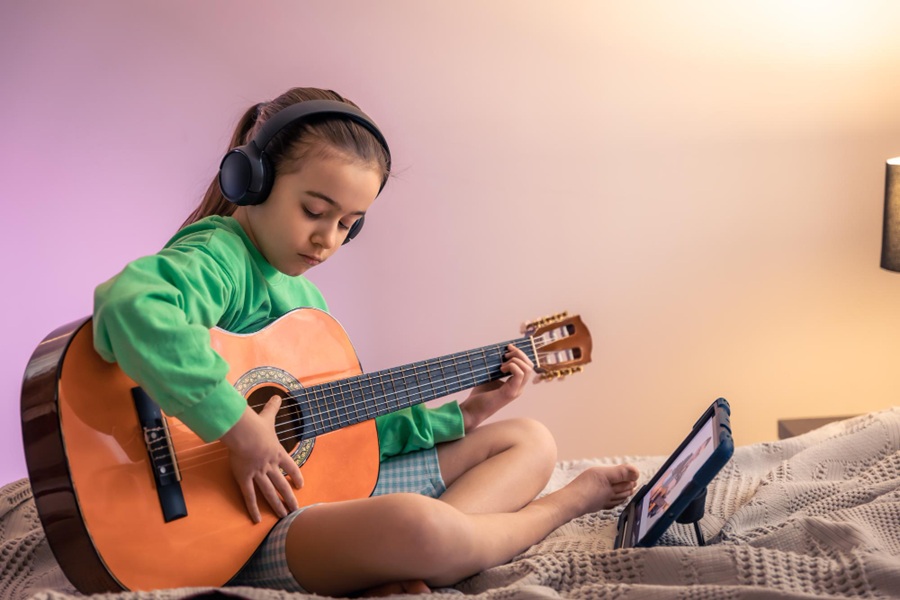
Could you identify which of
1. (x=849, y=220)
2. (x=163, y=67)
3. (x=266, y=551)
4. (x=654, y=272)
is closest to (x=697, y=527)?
(x=266, y=551)

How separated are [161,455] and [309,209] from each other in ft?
1.32

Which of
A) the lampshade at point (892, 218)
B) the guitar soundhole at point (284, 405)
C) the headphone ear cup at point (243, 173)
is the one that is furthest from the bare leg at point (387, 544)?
the lampshade at point (892, 218)

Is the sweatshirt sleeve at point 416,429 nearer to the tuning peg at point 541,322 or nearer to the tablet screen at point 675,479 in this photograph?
the tuning peg at point 541,322

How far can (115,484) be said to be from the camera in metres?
1.04

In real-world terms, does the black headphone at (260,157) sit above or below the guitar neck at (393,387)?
above

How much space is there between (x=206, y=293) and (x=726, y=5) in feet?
5.46

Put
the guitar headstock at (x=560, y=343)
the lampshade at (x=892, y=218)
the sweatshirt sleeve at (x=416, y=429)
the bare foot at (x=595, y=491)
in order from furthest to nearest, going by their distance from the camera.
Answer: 1. the lampshade at (x=892, y=218)
2. the guitar headstock at (x=560, y=343)
3. the sweatshirt sleeve at (x=416, y=429)
4. the bare foot at (x=595, y=491)

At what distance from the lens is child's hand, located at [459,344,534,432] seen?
151 centimetres

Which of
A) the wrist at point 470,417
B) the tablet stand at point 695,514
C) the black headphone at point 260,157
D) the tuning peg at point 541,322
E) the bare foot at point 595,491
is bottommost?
the bare foot at point 595,491

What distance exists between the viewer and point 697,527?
1.18 m

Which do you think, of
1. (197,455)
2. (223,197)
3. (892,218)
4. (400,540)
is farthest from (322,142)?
(892,218)

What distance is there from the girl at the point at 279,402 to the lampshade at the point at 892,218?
944 millimetres

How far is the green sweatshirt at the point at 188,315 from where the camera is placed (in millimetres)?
1036

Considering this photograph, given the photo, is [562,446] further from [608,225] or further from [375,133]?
[375,133]
